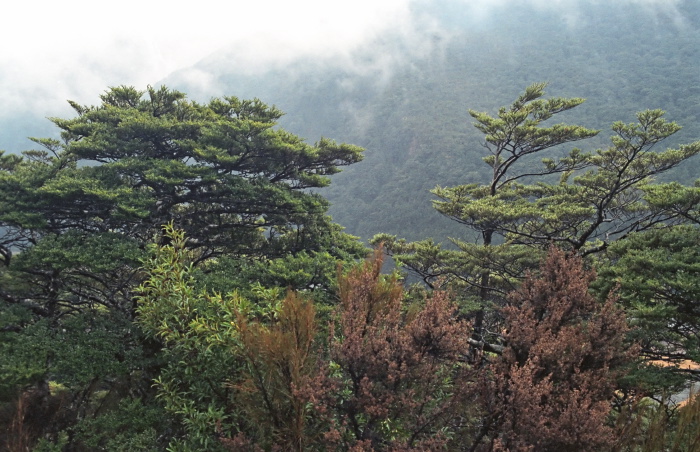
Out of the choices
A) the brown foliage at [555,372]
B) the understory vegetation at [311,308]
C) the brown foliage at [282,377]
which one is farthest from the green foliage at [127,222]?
the brown foliage at [555,372]

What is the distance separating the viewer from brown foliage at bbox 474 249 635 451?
3.17 meters

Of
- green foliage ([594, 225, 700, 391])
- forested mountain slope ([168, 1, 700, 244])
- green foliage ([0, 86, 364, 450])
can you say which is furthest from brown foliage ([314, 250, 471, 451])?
forested mountain slope ([168, 1, 700, 244])

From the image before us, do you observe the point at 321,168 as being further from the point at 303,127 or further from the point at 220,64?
the point at 220,64

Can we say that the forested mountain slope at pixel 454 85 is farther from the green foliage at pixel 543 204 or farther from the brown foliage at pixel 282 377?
the brown foliage at pixel 282 377

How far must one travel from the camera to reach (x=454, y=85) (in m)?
68.4

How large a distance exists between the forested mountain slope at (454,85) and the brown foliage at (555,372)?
38635 mm

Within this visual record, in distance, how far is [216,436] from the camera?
4.76 m

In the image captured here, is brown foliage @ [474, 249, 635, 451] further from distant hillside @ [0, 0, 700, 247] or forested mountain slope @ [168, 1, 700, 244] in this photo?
forested mountain slope @ [168, 1, 700, 244]

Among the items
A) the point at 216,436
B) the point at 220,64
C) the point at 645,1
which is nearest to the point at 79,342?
the point at 216,436

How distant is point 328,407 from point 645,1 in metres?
90.7

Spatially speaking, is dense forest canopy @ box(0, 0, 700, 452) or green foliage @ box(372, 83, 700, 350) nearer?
dense forest canopy @ box(0, 0, 700, 452)

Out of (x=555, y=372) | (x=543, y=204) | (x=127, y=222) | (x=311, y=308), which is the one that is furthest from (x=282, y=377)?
(x=543, y=204)

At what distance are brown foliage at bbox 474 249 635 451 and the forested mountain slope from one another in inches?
1521

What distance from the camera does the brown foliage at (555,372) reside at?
3.17 metres
